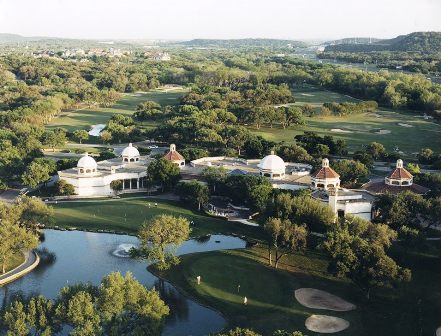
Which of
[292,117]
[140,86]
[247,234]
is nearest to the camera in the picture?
[247,234]

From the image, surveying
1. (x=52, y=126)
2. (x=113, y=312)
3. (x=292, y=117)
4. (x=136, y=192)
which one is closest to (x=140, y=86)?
(x=52, y=126)

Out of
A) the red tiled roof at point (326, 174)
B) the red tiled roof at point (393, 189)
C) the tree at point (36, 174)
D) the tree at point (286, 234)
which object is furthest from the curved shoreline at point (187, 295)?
the tree at point (36, 174)

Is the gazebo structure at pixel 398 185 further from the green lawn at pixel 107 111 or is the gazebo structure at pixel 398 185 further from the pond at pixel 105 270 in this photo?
the green lawn at pixel 107 111

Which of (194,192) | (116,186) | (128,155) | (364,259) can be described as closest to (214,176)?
(194,192)

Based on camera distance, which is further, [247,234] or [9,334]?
[247,234]

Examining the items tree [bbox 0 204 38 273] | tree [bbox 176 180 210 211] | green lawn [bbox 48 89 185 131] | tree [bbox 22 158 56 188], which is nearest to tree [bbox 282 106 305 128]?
green lawn [bbox 48 89 185 131]

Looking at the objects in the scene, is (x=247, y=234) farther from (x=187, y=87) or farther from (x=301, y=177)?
(x=187, y=87)
